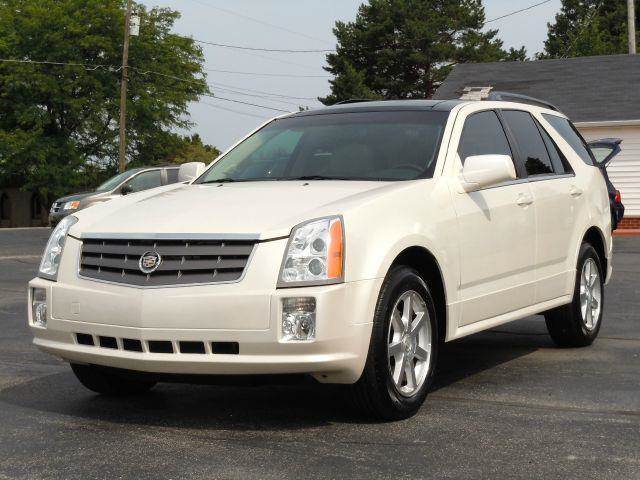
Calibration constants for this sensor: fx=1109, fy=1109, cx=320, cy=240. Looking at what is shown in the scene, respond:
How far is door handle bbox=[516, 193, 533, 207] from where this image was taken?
707cm

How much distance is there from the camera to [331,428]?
18.0 ft

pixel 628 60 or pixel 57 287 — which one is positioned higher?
pixel 628 60

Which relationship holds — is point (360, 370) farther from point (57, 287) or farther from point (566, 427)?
point (57, 287)

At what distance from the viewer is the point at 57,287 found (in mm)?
5695

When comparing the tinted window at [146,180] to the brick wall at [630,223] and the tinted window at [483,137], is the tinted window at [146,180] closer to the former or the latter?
the brick wall at [630,223]

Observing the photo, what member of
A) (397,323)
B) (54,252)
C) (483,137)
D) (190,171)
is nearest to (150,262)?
(54,252)

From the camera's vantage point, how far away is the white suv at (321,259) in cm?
522

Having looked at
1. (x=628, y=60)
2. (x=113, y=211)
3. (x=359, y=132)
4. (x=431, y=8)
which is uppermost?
(x=431, y=8)

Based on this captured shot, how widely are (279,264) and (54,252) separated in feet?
4.67

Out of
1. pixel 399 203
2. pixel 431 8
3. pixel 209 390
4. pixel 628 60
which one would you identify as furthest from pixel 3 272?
pixel 431 8

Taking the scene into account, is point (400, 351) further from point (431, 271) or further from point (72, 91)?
point (72, 91)

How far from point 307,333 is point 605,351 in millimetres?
3660

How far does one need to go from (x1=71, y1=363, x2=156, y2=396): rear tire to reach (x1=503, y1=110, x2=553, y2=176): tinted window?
301 cm

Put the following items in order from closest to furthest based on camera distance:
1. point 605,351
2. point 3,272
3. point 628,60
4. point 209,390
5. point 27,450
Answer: point 27,450 < point 209,390 < point 605,351 < point 3,272 < point 628,60
